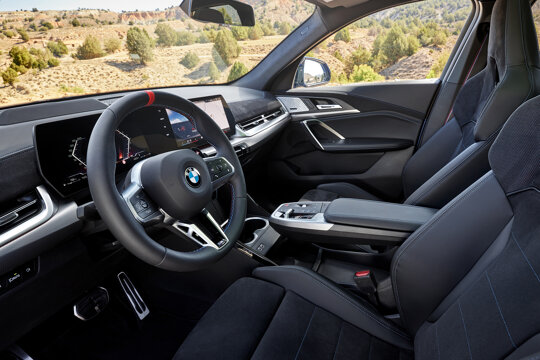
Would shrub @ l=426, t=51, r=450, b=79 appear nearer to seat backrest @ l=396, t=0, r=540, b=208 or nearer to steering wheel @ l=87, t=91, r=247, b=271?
seat backrest @ l=396, t=0, r=540, b=208

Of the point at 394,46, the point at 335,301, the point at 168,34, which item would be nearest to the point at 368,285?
the point at 335,301

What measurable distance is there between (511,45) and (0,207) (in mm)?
1775

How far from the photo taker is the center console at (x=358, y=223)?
4.13 feet

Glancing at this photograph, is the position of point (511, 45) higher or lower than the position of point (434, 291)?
higher

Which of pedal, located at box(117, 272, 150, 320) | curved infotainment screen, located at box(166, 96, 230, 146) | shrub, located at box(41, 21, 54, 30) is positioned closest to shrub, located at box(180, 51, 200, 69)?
curved infotainment screen, located at box(166, 96, 230, 146)

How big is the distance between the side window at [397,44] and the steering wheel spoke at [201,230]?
1770 millimetres

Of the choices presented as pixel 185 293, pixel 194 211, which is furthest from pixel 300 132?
pixel 194 211

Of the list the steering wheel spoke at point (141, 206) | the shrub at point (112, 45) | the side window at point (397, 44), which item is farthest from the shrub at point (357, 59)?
the steering wheel spoke at point (141, 206)

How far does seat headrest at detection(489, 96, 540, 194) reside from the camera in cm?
79

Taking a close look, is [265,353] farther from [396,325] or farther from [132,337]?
[132,337]

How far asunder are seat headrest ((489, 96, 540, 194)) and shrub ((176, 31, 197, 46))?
3.16m

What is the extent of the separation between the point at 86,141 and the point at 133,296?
0.81 meters

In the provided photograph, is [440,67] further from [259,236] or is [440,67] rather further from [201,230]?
[201,230]

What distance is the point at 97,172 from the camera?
2.83ft
